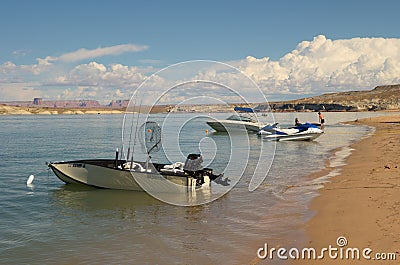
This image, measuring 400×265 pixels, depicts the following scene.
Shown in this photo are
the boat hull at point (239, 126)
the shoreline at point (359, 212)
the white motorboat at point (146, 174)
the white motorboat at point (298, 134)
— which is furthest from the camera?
the boat hull at point (239, 126)

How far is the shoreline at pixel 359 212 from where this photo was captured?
934 cm

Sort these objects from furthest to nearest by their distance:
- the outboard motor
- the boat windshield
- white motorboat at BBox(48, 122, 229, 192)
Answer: the boat windshield
the outboard motor
white motorboat at BBox(48, 122, 229, 192)

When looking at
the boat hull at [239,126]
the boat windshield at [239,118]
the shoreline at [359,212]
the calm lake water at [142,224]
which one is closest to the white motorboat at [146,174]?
the calm lake water at [142,224]

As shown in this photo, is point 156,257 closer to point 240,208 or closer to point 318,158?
point 240,208

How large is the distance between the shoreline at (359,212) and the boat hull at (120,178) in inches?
208

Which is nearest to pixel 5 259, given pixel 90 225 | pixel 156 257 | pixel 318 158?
pixel 90 225

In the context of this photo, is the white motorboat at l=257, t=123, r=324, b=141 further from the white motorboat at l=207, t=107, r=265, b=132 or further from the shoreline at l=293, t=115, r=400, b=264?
the shoreline at l=293, t=115, r=400, b=264

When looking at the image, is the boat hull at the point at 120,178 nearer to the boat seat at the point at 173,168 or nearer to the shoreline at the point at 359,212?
the boat seat at the point at 173,168

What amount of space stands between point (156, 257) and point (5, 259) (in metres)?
3.85

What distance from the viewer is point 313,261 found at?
8766 mm

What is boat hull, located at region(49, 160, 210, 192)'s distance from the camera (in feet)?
53.7

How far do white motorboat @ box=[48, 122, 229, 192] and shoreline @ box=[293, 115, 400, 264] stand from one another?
478 cm

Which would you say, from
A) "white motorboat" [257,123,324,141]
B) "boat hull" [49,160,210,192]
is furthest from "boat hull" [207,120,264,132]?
"boat hull" [49,160,210,192]

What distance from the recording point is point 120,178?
1714cm
